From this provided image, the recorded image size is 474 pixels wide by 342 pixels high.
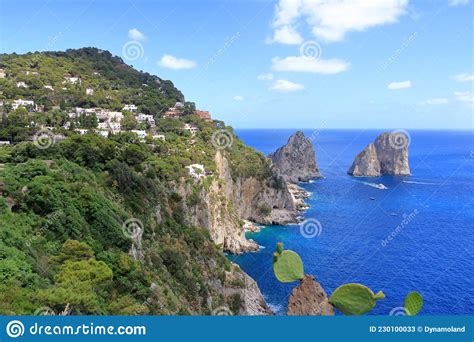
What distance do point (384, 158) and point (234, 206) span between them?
42836mm

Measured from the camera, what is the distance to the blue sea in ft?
97.0

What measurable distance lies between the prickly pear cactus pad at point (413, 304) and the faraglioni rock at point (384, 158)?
76.5m

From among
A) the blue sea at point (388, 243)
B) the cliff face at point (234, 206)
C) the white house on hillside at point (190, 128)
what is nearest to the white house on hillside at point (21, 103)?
the white house on hillside at point (190, 128)

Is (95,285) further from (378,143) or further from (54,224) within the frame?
(378,143)

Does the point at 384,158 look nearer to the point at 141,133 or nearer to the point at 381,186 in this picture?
the point at 381,186

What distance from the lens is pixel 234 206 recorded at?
44.9 metres

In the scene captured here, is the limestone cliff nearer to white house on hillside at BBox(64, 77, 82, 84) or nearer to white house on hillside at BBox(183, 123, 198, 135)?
white house on hillside at BBox(183, 123, 198, 135)

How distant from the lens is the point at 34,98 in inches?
1505

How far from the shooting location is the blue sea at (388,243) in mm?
29559

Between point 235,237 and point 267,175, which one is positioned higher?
point 267,175

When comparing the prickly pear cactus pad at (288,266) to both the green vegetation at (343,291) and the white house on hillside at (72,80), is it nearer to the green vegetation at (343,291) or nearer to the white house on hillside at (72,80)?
the green vegetation at (343,291)

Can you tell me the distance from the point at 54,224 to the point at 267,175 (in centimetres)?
3692

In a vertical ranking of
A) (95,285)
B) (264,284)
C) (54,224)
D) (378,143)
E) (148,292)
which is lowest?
(264,284)

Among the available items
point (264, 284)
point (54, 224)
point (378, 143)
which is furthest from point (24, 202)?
point (378, 143)
